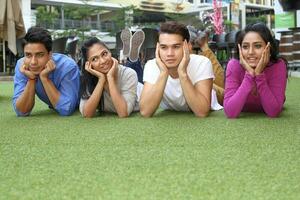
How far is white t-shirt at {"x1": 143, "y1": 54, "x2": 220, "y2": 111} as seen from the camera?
3.12 metres

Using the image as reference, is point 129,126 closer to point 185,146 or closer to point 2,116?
point 185,146

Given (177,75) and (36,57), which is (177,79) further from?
(36,57)

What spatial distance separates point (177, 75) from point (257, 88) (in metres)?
0.58

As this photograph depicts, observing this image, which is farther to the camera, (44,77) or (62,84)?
(62,84)

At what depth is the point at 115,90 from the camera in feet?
10.3

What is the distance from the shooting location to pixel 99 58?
3176 millimetres

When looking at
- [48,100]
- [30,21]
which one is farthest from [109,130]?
[30,21]

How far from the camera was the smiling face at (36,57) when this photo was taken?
3.25 metres

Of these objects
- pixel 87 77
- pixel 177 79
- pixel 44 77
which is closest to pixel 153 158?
pixel 177 79

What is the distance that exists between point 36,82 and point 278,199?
2.43 metres

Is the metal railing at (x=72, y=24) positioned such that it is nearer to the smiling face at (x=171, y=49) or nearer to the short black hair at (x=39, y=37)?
the short black hair at (x=39, y=37)

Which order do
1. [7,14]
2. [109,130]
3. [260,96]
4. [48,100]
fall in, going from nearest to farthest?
1. [109,130]
2. [260,96]
3. [48,100]
4. [7,14]

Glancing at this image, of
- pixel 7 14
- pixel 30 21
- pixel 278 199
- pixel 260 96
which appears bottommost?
pixel 278 199

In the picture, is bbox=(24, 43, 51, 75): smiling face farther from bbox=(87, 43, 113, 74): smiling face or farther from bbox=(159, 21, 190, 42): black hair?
bbox=(159, 21, 190, 42): black hair
